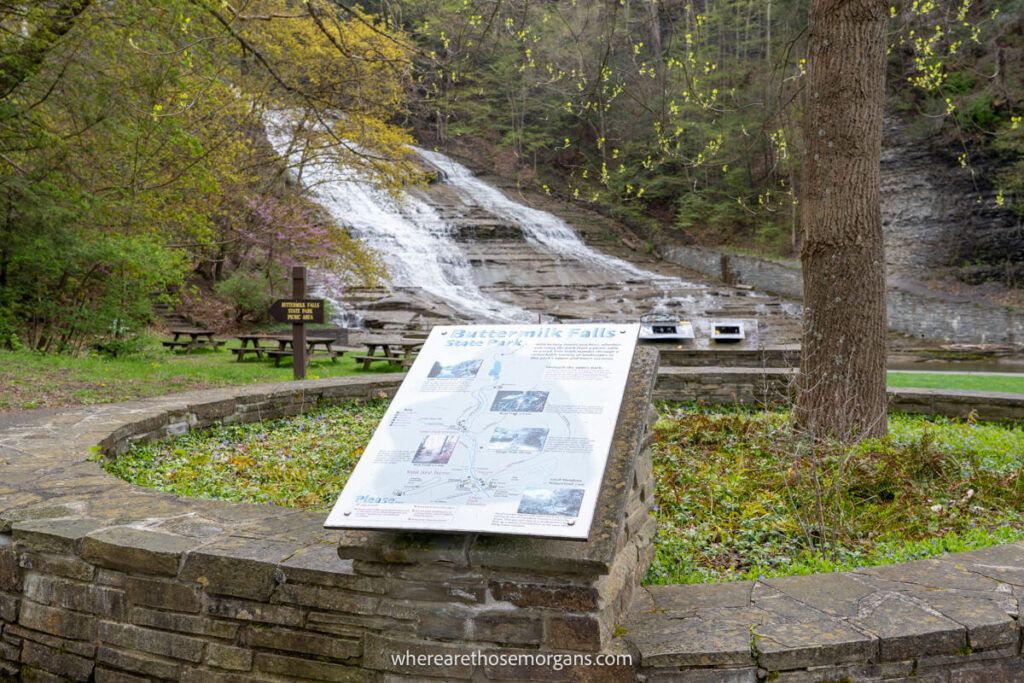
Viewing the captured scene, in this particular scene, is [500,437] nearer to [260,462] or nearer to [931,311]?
[260,462]

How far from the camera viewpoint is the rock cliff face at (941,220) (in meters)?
18.9

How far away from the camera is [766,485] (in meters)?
4.11

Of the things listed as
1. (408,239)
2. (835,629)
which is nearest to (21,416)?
(835,629)

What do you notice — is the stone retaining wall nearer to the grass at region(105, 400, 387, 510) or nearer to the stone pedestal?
the grass at region(105, 400, 387, 510)

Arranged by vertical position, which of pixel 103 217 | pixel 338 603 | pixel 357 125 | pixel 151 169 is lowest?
pixel 338 603

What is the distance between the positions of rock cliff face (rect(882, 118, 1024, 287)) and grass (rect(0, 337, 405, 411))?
1652 centimetres

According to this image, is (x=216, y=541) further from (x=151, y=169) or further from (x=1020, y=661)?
(x=151, y=169)

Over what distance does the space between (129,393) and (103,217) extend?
4.94 meters

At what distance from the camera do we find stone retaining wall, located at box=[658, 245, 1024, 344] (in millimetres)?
16109

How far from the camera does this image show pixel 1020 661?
2180mm

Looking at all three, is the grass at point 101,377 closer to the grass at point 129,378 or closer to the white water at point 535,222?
the grass at point 129,378

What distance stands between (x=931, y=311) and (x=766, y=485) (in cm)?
1556

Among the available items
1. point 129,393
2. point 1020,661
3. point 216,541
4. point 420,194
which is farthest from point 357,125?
point 1020,661

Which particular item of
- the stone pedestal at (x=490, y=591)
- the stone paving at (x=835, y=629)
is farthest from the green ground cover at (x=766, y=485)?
the stone pedestal at (x=490, y=591)
